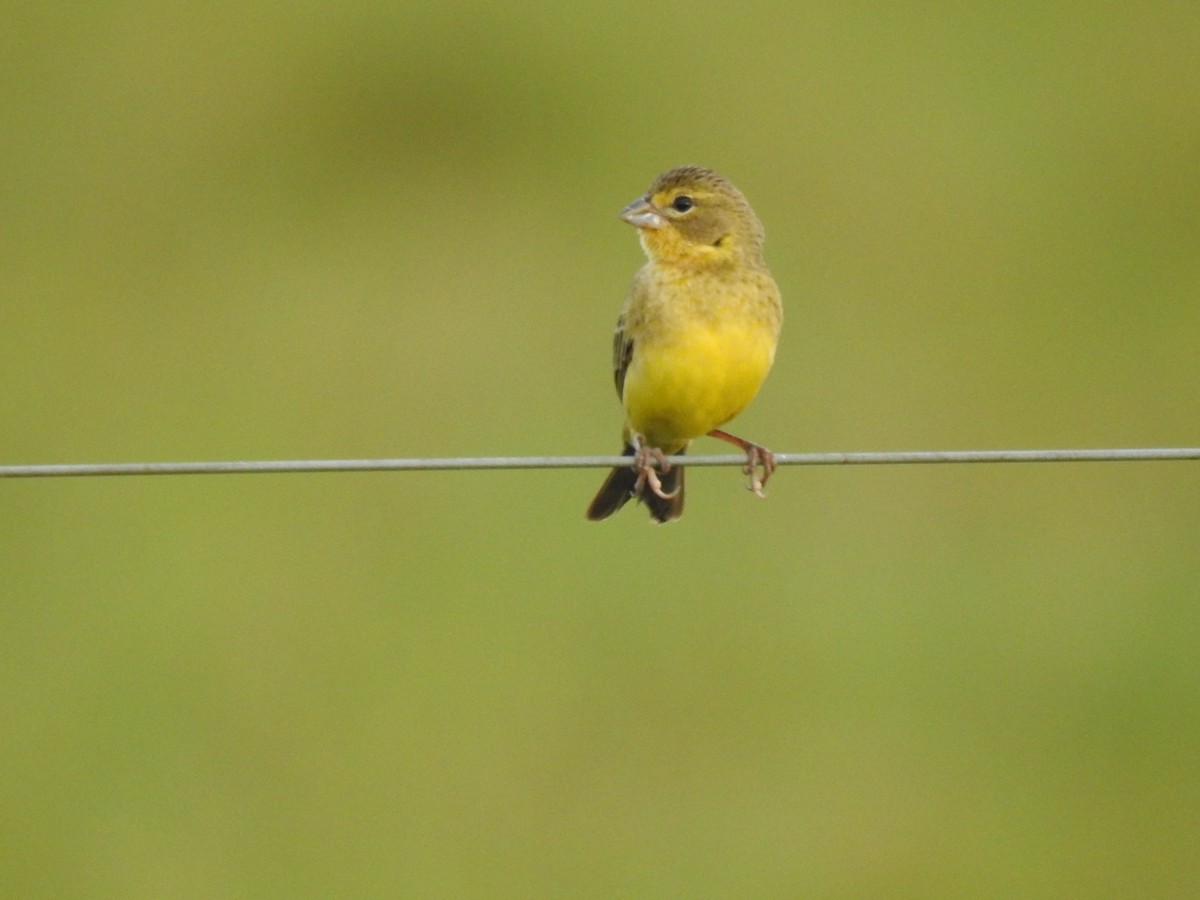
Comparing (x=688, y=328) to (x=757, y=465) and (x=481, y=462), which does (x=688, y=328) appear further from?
(x=481, y=462)

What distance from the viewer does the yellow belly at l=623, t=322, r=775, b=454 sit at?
6.38m

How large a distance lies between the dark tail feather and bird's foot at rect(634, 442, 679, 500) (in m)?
0.02

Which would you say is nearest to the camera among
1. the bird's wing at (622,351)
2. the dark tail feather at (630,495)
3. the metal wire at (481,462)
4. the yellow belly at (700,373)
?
the metal wire at (481,462)

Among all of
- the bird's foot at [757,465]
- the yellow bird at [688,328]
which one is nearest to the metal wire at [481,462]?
the bird's foot at [757,465]

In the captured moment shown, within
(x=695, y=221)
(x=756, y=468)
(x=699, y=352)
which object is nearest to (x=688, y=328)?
(x=699, y=352)

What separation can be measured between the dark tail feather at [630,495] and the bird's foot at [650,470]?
19 mm

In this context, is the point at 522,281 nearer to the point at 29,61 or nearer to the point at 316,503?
the point at 316,503

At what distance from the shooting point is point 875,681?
9625mm

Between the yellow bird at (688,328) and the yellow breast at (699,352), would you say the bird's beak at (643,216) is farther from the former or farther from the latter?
the yellow breast at (699,352)

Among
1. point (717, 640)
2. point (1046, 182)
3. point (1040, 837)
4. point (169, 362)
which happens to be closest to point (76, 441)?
point (169, 362)

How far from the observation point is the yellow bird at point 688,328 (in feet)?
21.0

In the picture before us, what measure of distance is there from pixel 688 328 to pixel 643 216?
517 mm

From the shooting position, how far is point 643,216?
6.79 m

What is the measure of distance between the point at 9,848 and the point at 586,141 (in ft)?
20.1
